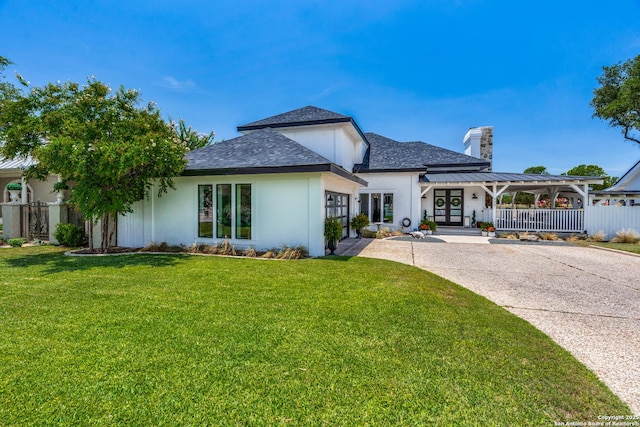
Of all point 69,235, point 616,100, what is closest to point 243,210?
point 69,235

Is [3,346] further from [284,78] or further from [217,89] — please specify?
[217,89]

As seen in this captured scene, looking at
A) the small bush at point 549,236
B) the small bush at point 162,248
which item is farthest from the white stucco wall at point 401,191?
the small bush at point 162,248

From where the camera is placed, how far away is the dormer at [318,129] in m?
14.2

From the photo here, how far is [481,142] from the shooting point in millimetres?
24781

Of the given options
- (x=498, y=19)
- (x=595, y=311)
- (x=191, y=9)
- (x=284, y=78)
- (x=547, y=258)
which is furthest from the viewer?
(x=284, y=78)

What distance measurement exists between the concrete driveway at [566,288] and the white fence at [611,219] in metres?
3.67

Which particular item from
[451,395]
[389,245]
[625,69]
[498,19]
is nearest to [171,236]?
[389,245]

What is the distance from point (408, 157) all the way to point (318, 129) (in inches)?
296

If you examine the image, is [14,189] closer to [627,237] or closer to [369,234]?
[369,234]

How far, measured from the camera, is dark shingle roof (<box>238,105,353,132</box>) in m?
14.1

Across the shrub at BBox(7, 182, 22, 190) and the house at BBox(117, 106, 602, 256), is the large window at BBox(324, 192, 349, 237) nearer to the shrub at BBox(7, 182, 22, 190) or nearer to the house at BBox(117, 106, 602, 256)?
the house at BBox(117, 106, 602, 256)

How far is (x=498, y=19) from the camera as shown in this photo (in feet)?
44.5

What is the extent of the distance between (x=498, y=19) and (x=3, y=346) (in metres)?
19.3

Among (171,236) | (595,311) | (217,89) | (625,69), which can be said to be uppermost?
(625,69)
